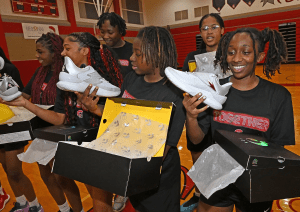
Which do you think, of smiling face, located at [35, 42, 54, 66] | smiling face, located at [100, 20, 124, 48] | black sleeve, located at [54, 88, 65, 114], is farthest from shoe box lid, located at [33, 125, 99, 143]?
smiling face, located at [100, 20, 124, 48]

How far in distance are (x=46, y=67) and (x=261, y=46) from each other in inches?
66.8

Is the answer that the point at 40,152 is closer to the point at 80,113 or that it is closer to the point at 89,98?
the point at 80,113

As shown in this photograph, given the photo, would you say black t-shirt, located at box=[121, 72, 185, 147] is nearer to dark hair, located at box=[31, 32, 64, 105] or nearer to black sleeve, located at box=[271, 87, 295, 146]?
black sleeve, located at box=[271, 87, 295, 146]

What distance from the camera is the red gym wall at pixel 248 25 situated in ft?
36.0

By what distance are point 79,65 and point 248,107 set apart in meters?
1.11

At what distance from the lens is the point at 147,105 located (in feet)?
3.32

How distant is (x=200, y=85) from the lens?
0.97m

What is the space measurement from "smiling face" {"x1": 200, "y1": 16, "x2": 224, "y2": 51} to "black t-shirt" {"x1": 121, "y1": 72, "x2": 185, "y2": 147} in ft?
3.21

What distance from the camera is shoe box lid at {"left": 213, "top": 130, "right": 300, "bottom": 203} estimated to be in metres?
0.78

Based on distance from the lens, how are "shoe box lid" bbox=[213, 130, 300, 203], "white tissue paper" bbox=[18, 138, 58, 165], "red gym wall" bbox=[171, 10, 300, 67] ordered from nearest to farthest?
"shoe box lid" bbox=[213, 130, 300, 203]
"white tissue paper" bbox=[18, 138, 58, 165]
"red gym wall" bbox=[171, 10, 300, 67]

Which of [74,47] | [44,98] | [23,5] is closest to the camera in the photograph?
[74,47]

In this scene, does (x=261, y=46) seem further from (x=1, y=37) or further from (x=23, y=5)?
(x=23, y=5)

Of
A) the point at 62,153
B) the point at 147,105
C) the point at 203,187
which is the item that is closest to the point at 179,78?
the point at 147,105

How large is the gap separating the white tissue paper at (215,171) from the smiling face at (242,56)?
17.5 inches
